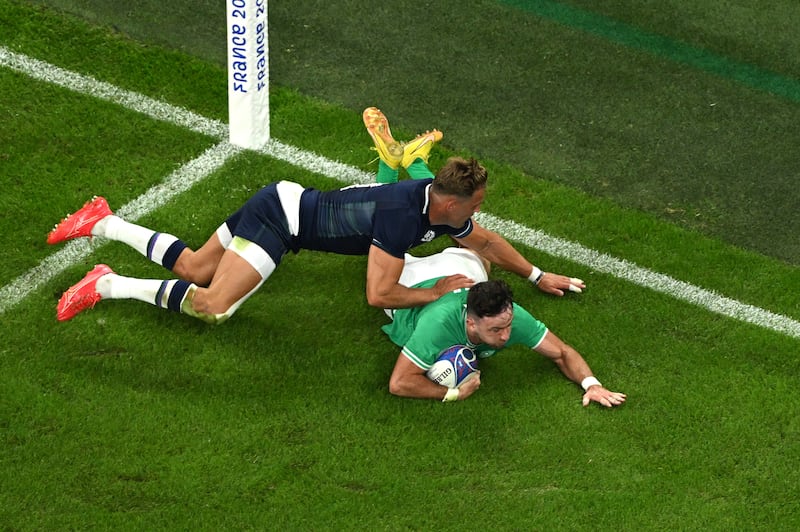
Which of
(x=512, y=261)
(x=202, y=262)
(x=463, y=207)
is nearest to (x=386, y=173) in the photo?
(x=512, y=261)

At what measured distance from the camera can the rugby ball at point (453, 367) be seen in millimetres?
7527

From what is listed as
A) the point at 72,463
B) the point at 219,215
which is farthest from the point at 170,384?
the point at 219,215

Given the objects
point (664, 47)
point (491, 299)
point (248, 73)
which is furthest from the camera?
point (664, 47)

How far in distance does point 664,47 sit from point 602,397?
4.25m

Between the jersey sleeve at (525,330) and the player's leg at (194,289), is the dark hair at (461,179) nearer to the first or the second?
the jersey sleeve at (525,330)

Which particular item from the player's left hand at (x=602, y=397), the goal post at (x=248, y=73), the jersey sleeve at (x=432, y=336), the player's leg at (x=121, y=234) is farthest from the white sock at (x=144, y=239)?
the player's left hand at (x=602, y=397)

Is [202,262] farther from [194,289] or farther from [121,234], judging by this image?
[121,234]

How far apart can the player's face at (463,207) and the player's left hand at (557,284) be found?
3.76ft

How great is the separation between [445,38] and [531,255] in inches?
106

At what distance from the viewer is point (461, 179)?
714 centimetres

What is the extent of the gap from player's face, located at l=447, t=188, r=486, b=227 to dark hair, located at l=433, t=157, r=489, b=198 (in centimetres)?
4

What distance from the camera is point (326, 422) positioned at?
7.50 metres

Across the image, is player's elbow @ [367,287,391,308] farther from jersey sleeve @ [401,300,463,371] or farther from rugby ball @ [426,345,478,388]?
rugby ball @ [426,345,478,388]

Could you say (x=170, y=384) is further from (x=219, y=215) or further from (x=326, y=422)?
(x=219, y=215)
